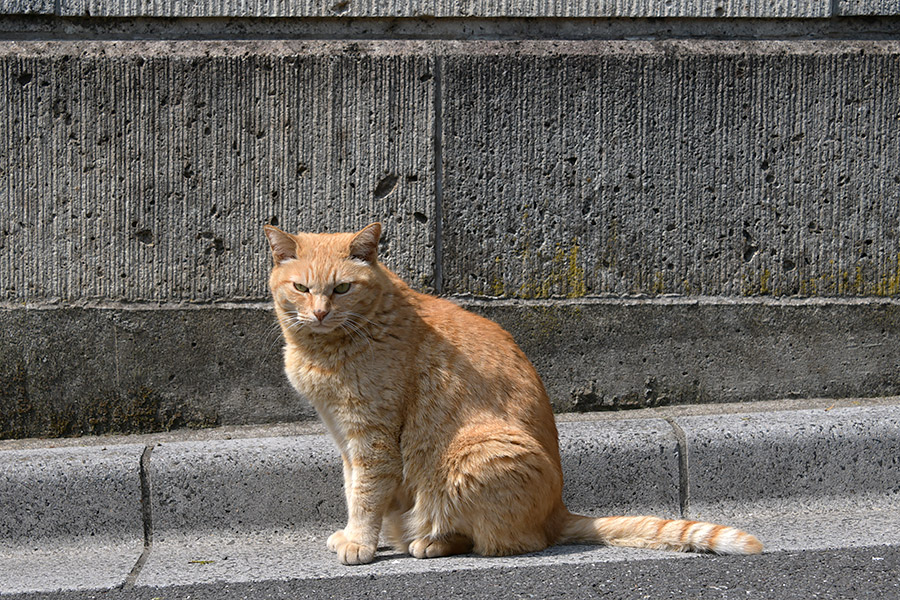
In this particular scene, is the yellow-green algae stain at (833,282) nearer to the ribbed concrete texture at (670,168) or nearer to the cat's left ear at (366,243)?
the ribbed concrete texture at (670,168)

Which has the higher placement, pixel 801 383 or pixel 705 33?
pixel 705 33

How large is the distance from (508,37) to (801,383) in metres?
2.27

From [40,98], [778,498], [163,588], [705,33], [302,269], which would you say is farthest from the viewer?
[705,33]

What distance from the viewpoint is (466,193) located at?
4.04 m

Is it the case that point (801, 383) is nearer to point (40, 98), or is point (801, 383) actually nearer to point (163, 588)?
point (163, 588)

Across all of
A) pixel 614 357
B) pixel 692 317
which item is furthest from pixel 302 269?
pixel 692 317

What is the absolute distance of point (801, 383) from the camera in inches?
163

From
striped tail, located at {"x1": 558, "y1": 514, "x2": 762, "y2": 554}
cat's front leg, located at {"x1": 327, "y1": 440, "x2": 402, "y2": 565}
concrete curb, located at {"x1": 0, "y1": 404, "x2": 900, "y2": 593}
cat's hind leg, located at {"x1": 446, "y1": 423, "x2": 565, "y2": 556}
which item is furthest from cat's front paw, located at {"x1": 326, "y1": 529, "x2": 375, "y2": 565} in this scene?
striped tail, located at {"x1": 558, "y1": 514, "x2": 762, "y2": 554}

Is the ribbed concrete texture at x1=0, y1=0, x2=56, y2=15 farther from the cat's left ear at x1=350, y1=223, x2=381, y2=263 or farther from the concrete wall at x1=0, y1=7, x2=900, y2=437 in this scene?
the cat's left ear at x1=350, y1=223, x2=381, y2=263

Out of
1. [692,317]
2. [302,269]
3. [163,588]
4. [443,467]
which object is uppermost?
[302,269]

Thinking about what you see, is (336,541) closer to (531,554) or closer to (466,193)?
(531,554)

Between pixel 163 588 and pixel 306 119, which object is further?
pixel 306 119

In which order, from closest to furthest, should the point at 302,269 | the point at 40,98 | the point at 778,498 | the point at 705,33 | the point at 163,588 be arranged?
the point at 163,588
the point at 302,269
the point at 778,498
the point at 40,98
the point at 705,33

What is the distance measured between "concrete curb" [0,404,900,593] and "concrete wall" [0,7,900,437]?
0.47 meters
